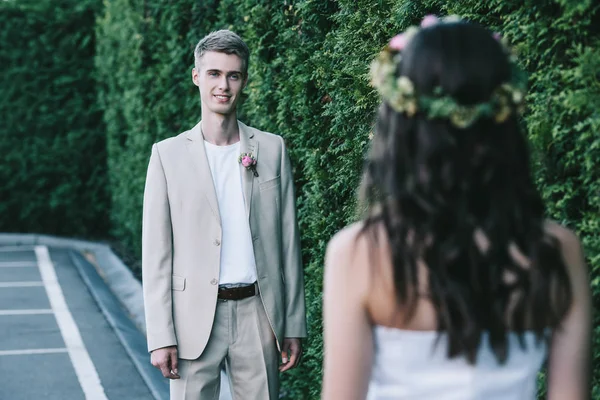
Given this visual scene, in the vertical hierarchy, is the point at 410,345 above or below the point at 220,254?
below

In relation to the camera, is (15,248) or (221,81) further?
(15,248)

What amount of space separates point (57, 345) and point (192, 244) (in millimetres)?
4890

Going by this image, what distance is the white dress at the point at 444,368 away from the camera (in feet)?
5.94

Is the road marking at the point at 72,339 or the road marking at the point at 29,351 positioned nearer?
the road marking at the point at 72,339

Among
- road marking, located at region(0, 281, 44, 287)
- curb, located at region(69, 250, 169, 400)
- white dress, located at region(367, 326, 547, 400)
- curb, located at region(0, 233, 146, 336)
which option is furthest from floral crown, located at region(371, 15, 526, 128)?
road marking, located at region(0, 281, 44, 287)

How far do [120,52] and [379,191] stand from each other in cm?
1118

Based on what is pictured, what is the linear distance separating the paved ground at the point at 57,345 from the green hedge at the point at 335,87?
173 cm

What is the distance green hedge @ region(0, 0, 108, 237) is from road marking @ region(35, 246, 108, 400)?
2.39 m

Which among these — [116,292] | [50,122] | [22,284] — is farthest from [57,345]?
[50,122]

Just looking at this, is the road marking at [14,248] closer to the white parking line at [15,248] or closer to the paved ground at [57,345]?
the white parking line at [15,248]

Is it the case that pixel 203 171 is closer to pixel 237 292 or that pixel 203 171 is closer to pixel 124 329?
pixel 237 292

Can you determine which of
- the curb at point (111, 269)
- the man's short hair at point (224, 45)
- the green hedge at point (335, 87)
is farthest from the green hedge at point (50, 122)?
the man's short hair at point (224, 45)

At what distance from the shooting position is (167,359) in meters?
3.86

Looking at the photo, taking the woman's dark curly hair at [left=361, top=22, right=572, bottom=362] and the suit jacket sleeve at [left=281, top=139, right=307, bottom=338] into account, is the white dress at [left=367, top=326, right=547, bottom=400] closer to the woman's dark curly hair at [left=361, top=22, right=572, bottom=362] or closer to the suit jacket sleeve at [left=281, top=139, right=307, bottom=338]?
the woman's dark curly hair at [left=361, top=22, right=572, bottom=362]
